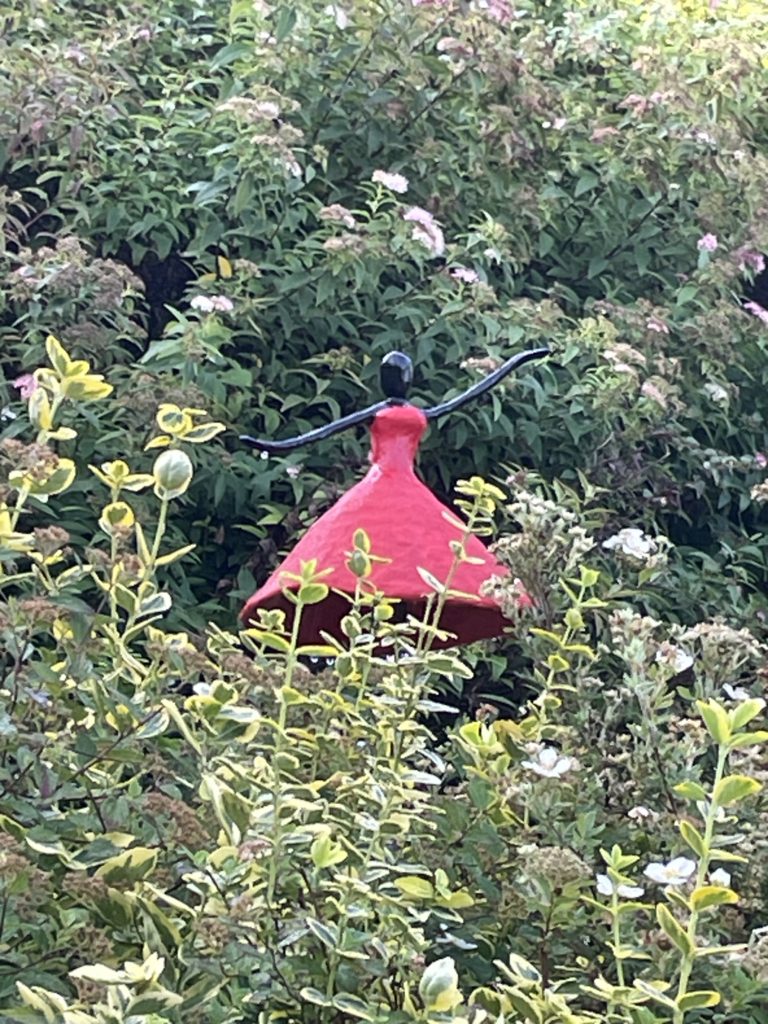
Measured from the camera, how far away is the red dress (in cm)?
160

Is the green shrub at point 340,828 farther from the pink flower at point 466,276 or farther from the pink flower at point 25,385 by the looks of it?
the pink flower at point 466,276

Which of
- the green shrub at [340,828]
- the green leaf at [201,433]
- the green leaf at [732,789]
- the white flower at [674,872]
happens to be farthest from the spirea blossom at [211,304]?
the green leaf at [732,789]

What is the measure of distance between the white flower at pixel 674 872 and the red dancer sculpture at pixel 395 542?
1.55 feet

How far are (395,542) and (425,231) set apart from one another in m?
1.47

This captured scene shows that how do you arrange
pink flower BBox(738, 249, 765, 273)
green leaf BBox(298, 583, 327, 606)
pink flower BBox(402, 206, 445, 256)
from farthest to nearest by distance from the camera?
pink flower BBox(738, 249, 765, 273)
pink flower BBox(402, 206, 445, 256)
green leaf BBox(298, 583, 327, 606)

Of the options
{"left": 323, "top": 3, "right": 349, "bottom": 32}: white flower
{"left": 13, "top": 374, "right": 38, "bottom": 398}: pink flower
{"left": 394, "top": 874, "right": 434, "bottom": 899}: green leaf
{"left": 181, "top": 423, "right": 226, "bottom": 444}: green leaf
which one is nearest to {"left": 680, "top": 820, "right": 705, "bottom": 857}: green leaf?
{"left": 394, "top": 874, "right": 434, "bottom": 899}: green leaf

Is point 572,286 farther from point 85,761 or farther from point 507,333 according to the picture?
point 85,761

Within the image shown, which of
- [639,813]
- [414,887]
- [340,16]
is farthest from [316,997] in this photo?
[340,16]

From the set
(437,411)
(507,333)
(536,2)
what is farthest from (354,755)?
(536,2)

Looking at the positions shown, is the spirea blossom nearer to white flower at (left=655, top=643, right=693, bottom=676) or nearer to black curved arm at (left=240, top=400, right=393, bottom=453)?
black curved arm at (left=240, top=400, right=393, bottom=453)

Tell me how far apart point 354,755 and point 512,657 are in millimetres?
1438

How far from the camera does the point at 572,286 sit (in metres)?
3.51

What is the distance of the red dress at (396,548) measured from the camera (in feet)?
5.25

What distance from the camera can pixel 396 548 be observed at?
1.63 metres
